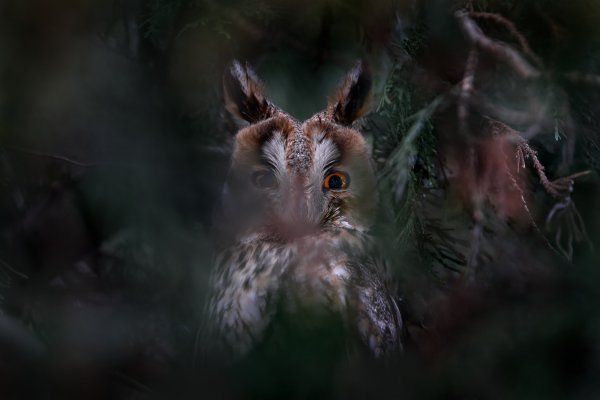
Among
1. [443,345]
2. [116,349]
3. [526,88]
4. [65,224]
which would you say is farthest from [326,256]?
[65,224]

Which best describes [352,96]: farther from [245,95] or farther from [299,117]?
[299,117]

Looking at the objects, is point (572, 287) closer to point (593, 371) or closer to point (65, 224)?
point (593, 371)

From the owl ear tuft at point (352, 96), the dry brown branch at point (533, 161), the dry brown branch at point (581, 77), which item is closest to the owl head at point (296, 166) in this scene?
the owl ear tuft at point (352, 96)

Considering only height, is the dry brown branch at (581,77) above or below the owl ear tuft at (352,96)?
below

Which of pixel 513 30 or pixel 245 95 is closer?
pixel 513 30

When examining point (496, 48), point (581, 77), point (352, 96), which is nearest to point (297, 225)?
point (352, 96)

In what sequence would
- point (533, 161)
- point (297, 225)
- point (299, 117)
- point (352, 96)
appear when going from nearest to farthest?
point (533, 161) → point (297, 225) → point (352, 96) → point (299, 117)

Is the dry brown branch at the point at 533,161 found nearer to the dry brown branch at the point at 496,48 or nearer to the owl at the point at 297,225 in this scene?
the dry brown branch at the point at 496,48
